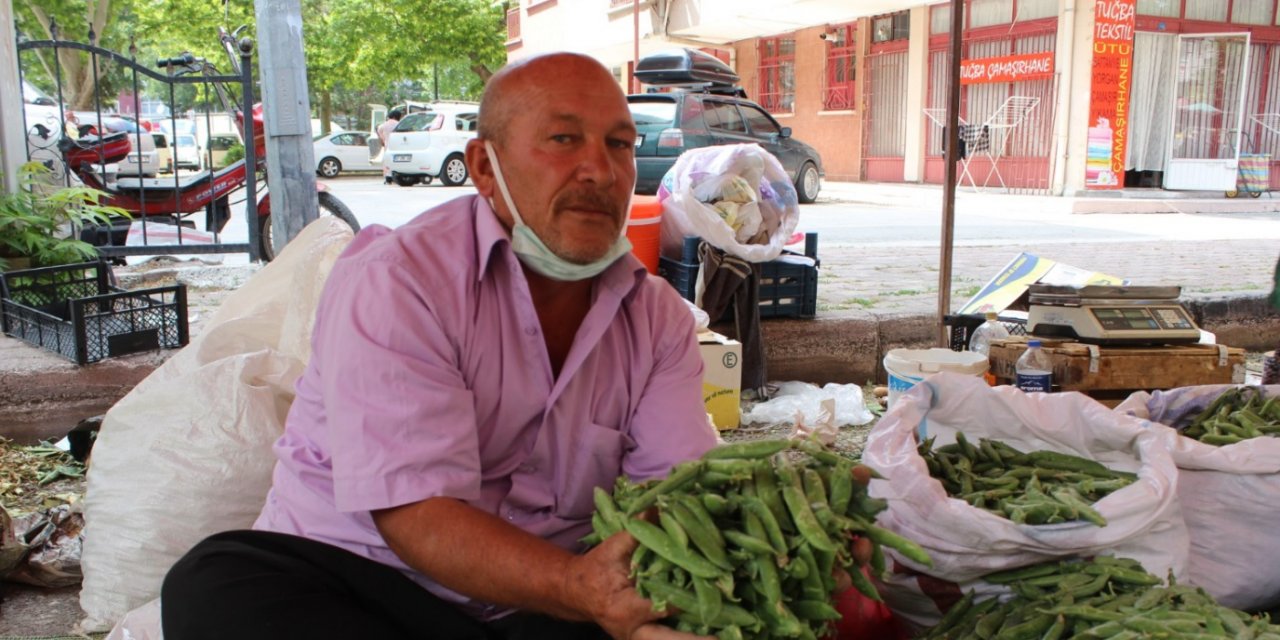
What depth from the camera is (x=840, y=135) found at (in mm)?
22109

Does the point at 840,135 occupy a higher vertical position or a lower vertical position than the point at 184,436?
higher

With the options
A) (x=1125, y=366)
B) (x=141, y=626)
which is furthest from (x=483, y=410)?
(x=1125, y=366)

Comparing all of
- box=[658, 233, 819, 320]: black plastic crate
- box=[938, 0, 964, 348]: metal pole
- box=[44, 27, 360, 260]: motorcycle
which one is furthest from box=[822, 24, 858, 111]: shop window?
box=[938, 0, 964, 348]: metal pole

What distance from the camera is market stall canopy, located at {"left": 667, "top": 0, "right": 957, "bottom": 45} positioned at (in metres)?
19.0

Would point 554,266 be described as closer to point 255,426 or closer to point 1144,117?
point 255,426

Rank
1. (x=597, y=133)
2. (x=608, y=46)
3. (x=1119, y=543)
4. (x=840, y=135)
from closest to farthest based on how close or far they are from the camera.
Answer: (x=597, y=133), (x=1119, y=543), (x=840, y=135), (x=608, y=46)

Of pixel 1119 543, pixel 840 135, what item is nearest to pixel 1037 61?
pixel 840 135

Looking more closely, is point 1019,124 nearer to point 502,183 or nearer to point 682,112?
point 682,112

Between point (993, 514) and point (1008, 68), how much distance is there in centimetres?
1711

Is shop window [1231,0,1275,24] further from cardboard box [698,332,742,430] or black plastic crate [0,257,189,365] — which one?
black plastic crate [0,257,189,365]

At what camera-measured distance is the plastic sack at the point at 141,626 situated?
2355 millimetres

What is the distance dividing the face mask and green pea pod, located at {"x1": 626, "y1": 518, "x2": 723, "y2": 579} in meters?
0.60

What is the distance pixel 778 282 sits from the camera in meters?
5.61

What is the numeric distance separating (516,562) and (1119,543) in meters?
1.42
